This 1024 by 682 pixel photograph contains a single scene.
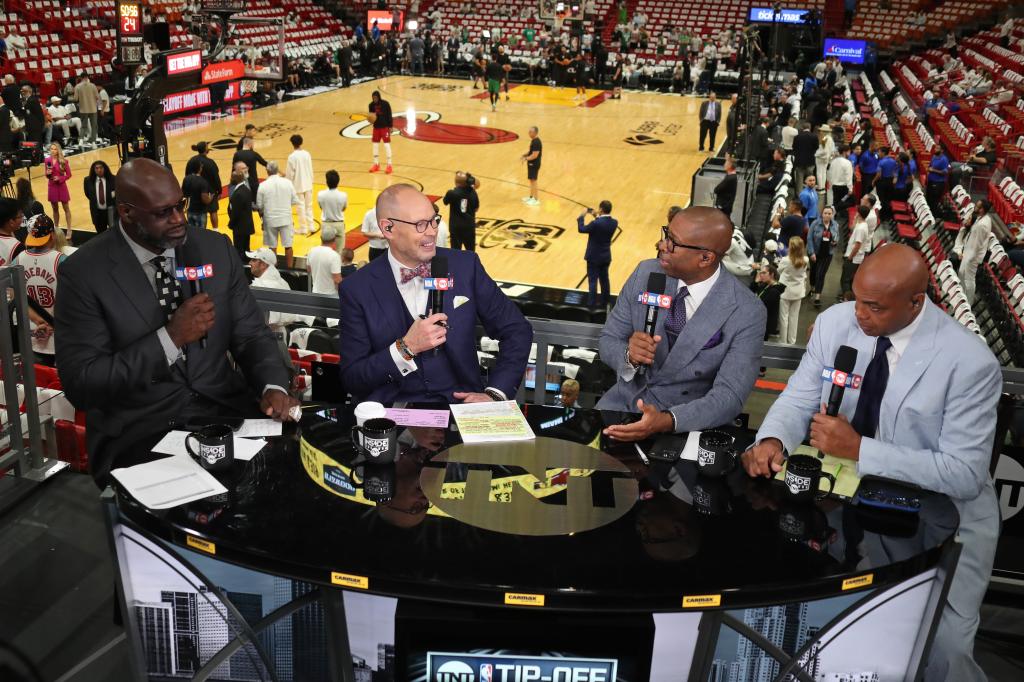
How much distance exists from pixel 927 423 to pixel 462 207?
8.80m

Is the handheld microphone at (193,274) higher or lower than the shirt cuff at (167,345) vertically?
higher

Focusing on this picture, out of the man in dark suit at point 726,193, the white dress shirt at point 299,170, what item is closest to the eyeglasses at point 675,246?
the man in dark suit at point 726,193

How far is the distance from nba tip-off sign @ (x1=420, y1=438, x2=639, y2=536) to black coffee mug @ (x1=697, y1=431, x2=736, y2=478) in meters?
0.22

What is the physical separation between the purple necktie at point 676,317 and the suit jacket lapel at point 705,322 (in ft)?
0.18

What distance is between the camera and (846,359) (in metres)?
2.87

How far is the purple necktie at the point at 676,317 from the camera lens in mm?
3725

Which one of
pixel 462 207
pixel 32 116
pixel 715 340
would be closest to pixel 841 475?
pixel 715 340

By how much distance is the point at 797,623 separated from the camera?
107 inches

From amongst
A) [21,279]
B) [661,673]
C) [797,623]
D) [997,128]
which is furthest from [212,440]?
[997,128]

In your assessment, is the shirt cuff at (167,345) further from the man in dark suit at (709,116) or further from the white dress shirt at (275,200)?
the man in dark suit at (709,116)

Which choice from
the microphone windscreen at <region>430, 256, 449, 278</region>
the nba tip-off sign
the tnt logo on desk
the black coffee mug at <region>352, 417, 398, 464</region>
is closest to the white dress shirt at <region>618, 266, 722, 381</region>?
the tnt logo on desk

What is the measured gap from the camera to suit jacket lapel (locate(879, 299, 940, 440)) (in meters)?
2.99

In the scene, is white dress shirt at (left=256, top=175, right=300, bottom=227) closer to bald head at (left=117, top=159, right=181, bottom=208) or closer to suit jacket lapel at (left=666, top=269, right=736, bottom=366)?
bald head at (left=117, top=159, right=181, bottom=208)

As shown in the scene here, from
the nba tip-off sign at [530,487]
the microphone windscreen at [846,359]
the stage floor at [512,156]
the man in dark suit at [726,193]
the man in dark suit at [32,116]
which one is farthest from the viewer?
the man in dark suit at [32,116]
